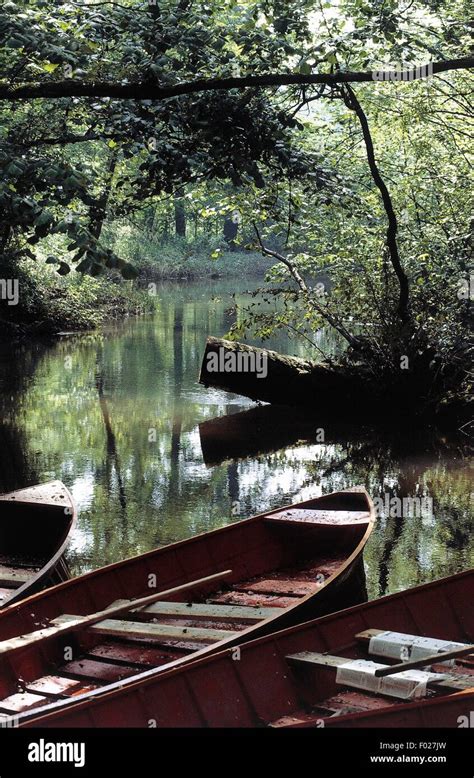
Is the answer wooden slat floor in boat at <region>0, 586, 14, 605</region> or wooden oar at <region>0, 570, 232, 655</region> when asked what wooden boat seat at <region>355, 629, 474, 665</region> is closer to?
wooden oar at <region>0, 570, 232, 655</region>

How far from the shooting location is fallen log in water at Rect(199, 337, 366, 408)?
17.3 meters

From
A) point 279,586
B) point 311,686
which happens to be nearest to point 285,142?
point 279,586

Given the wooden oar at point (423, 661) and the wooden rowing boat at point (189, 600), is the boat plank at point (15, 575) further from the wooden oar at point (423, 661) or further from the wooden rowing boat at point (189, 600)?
the wooden oar at point (423, 661)

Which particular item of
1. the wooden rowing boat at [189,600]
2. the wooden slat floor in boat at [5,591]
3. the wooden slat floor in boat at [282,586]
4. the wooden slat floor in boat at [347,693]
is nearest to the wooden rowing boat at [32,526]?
the wooden slat floor in boat at [5,591]

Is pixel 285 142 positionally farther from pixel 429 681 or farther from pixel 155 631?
pixel 429 681

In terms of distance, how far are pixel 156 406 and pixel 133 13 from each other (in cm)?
800

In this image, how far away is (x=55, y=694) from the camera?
6141 mm

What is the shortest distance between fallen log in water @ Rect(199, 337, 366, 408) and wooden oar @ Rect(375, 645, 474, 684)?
11.6m

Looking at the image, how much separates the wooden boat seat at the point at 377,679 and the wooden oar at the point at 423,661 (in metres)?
0.04

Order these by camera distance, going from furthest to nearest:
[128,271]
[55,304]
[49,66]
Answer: [55,304], [49,66], [128,271]

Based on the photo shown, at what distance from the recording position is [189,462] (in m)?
14.6

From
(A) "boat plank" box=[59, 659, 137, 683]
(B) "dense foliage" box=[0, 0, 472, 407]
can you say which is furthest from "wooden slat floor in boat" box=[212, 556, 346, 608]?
(B) "dense foliage" box=[0, 0, 472, 407]

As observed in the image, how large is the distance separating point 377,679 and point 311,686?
1.51 feet

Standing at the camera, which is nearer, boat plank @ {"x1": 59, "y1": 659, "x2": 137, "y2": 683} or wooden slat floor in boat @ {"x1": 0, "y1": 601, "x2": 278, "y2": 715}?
wooden slat floor in boat @ {"x1": 0, "y1": 601, "x2": 278, "y2": 715}
